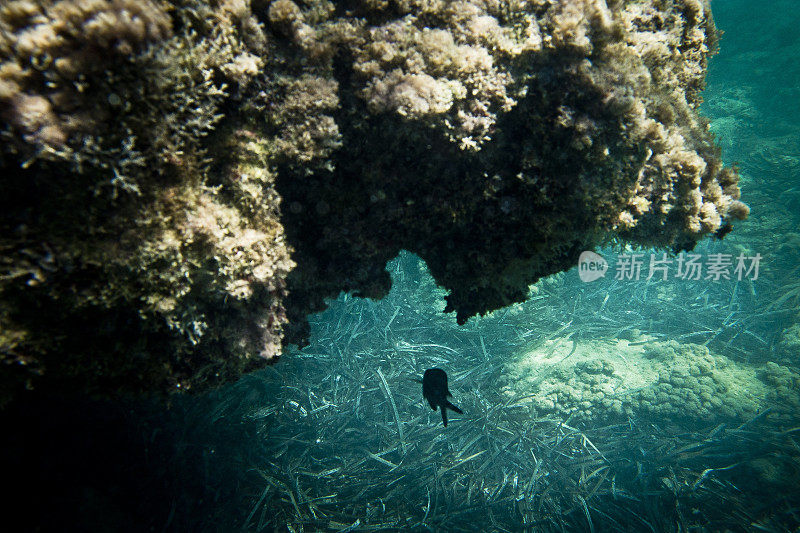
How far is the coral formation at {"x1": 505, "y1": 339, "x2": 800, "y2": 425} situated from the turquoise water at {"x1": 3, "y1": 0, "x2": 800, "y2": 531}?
4 cm

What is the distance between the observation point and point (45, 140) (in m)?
1.40

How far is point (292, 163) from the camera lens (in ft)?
7.14

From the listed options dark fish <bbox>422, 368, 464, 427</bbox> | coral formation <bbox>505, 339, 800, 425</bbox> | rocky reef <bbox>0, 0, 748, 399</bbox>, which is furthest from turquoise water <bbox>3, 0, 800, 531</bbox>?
dark fish <bbox>422, 368, 464, 427</bbox>

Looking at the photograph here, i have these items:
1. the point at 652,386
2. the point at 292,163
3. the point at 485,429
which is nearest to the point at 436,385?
the point at 292,163

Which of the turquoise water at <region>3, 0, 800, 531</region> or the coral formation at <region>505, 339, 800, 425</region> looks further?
the coral formation at <region>505, 339, 800, 425</region>

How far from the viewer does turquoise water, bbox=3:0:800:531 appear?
427 cm

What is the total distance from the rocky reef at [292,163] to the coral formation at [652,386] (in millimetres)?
4615

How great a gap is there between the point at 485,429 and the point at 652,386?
363 centimetres

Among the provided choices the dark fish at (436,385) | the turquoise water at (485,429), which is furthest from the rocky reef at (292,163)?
the turquoise water at (485,429)

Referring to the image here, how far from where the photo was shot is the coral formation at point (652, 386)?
22.5 feet

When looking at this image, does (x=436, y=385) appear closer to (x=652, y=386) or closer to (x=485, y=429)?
(x=485, y=429)

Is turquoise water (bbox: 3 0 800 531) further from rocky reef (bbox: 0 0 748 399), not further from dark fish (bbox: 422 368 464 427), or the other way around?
dark fish (bbox: 422 368 464 427)

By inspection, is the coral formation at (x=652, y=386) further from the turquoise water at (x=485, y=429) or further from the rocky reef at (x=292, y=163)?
the rocky reef at (x=292, y=163)

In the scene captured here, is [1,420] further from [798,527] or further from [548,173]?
[798,527]
